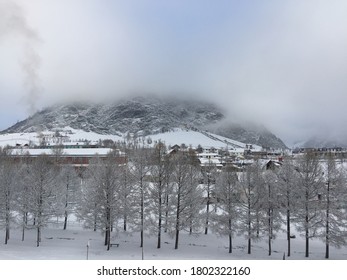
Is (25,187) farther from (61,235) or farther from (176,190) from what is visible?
(176,190)

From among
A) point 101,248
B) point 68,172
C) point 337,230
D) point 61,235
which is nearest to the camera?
point 337,230

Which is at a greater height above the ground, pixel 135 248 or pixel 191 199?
pixel 191 199

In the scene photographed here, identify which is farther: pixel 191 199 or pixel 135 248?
pixel 191 199

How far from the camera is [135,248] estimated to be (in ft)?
122

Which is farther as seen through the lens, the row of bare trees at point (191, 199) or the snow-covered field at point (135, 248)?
the row of bare trees at point (191, 199)

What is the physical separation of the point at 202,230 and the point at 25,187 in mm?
22864

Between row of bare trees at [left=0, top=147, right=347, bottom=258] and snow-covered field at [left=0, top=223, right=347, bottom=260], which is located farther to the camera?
row of bare trees at [left=0, top=147, right=347, bottom=258]

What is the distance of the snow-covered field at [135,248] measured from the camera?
109 feet

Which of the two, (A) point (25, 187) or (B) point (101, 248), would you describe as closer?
(B) point (101, 248)

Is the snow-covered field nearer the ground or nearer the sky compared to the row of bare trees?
nearer the ground

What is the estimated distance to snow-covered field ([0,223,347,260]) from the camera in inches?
1307

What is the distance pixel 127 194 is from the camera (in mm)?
39094

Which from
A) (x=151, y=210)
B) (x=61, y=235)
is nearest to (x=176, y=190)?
(x=151, y=210)

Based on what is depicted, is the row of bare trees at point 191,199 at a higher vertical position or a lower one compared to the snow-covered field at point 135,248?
higher
